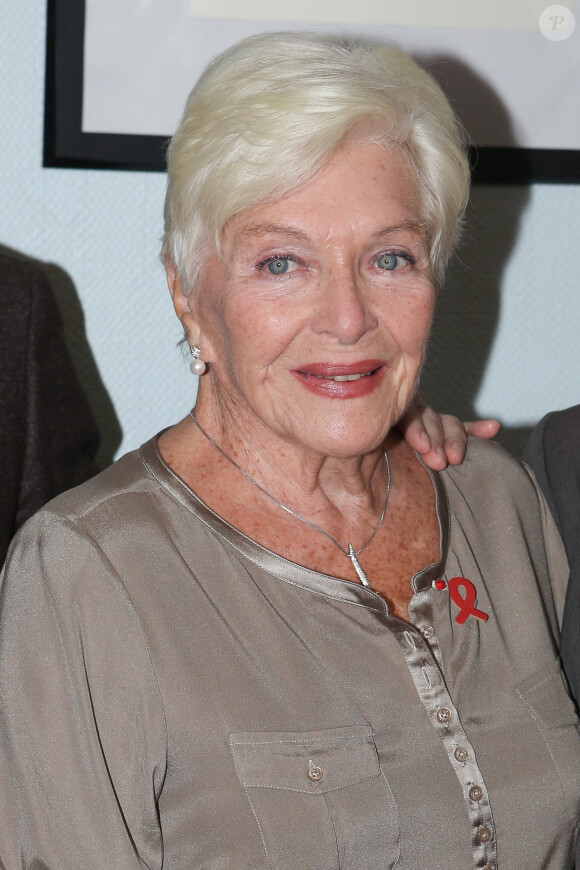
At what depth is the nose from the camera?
120 cm

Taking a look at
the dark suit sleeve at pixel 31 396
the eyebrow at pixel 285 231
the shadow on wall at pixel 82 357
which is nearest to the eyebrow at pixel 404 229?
the eyebrow at pixel 285 231

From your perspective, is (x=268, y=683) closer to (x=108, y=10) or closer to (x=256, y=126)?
(x=256, y=126)

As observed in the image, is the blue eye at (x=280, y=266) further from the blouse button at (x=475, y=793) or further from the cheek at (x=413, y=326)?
the blouse button at (x=475, y=793)

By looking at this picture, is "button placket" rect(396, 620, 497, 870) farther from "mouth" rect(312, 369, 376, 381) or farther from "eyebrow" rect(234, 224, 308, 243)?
"eyebrow" rect(234, 224, 308, 243)

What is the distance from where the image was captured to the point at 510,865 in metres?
1.22

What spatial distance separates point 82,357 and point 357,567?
73cm

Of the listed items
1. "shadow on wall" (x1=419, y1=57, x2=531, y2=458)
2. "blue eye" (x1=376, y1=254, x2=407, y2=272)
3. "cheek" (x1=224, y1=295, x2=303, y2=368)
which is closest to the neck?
"cheek" (x1=224, y1=295, x2=303, y2=368)

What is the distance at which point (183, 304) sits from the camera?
1334 millimetres

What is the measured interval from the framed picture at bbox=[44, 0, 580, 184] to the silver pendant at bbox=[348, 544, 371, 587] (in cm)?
75

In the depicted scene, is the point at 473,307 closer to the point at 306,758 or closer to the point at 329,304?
the point at 329,304

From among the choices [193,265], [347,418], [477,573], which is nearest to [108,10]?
[193,265]

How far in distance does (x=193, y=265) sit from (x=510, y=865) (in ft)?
2.50

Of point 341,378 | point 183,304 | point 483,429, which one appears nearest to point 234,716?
point 341,378

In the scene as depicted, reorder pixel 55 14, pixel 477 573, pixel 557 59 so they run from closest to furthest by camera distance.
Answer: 1. pixel 477 573
2. pixel 55 14
3. pixel 557 59
